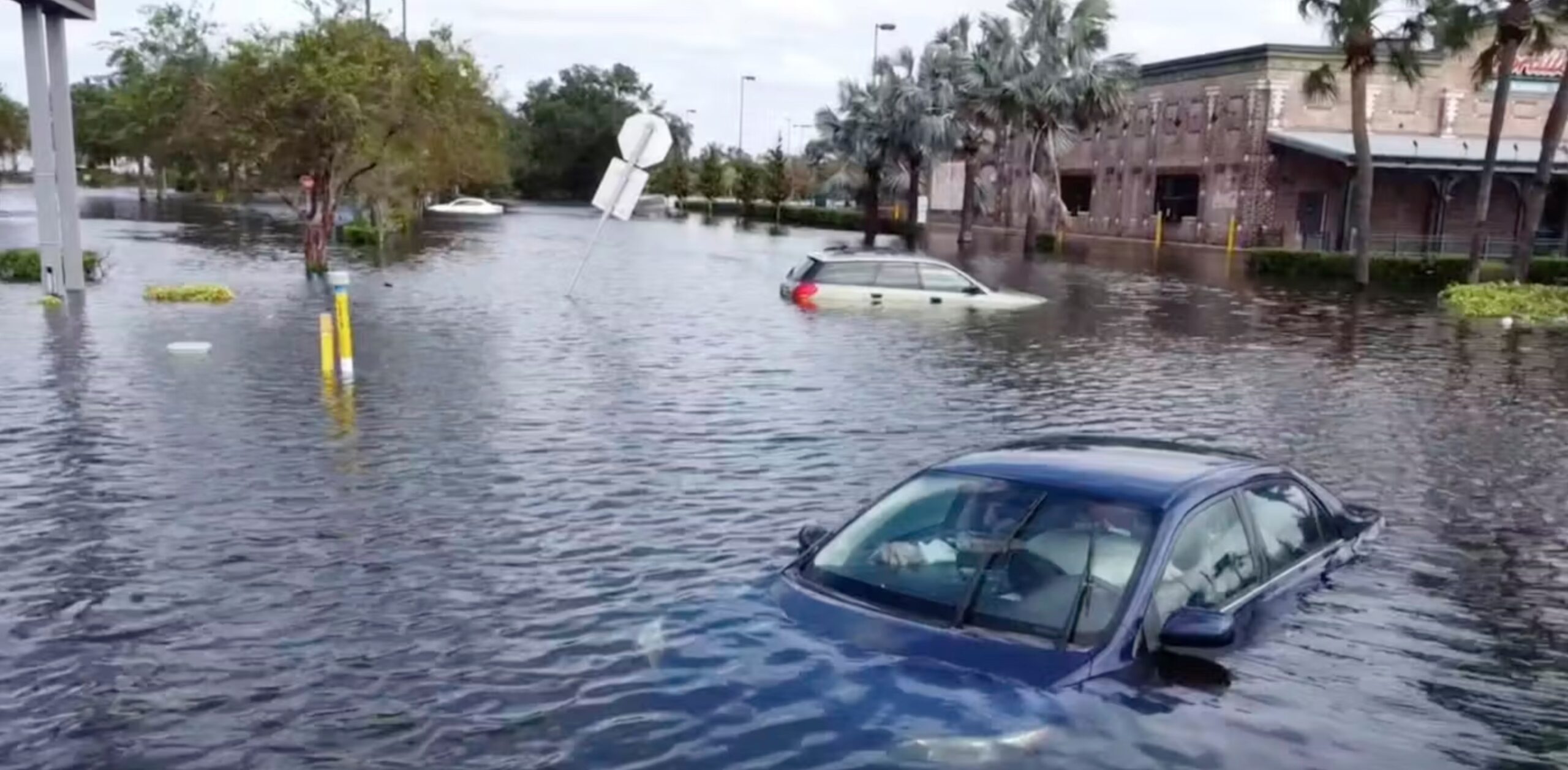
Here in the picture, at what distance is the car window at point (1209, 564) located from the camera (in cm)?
610

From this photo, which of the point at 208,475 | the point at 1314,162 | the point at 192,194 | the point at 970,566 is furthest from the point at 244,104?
the point at 192,194

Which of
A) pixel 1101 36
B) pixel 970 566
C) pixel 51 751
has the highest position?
pixel 1101 36

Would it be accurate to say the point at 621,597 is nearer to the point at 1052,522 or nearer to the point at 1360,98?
the point at 1052,522

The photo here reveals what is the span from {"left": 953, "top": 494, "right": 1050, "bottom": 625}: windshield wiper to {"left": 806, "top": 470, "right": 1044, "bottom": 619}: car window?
0.05ft

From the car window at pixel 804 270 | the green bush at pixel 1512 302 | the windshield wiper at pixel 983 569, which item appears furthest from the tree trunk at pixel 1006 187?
the windshield wiper at pixel 983 569

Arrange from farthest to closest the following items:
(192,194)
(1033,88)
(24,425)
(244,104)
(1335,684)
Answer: (192,194) < (1033,88) < (244,104) < (24,425) < (1335,684)

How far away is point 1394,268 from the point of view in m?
38.5

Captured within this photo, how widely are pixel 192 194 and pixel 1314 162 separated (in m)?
87.2

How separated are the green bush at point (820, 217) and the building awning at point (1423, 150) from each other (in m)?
21.0

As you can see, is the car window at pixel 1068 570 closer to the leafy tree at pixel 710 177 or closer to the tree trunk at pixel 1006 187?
the tree trunk at pixel 1006 187

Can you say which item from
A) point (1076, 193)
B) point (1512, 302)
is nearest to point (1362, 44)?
point (1512, 302)

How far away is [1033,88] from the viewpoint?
162 feet

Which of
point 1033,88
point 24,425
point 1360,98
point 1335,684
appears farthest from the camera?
point 1033,88

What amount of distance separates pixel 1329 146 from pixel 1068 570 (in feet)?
156
